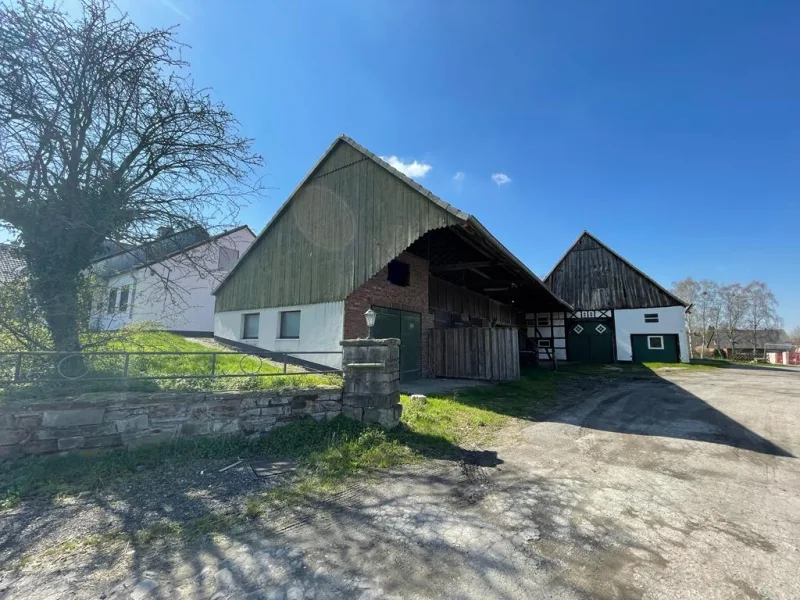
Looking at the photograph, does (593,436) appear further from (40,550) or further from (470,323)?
(470,323)

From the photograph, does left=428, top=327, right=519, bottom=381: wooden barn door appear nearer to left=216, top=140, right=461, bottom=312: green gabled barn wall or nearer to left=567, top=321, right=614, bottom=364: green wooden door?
left=216, top=140, right=461, bottom=312: green gabled barn wall

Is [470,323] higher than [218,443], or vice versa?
[470,323]

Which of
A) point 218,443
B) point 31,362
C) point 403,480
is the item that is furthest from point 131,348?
point 403,480

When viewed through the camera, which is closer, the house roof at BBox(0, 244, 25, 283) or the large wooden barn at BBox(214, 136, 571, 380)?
the house roof at BBox(0, 244, 25, 283)

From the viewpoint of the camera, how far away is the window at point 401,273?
12.8m

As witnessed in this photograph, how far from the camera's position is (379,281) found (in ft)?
38.0

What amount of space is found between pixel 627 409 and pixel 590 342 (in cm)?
1752

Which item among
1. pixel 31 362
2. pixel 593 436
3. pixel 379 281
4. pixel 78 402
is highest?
pixel 379 281

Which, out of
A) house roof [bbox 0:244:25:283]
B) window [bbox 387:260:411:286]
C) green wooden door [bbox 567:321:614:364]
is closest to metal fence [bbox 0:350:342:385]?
house roof [bbox 0:244:25:283]

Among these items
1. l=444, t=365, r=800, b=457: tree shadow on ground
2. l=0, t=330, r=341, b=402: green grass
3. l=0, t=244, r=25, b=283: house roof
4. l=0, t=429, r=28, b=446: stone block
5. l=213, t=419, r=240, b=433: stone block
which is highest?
l=0, t=244, r=25, b=283: house roof

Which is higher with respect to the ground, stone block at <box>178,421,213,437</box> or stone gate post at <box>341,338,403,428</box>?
stone gate post at <box>341,338,403,428</box>

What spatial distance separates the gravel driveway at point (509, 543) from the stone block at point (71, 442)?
121 centimetres

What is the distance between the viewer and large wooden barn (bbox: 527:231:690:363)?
75.4ft

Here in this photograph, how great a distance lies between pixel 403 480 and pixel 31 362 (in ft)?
17.4
